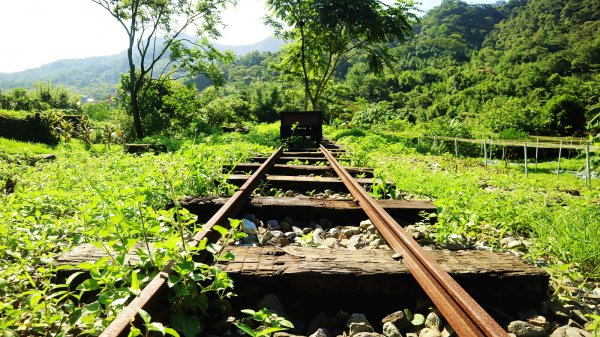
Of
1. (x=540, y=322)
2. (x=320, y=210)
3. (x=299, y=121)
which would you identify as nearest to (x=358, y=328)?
(x=540, y=322)

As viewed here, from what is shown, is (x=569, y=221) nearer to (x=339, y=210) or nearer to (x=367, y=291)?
(x=339, y=210)

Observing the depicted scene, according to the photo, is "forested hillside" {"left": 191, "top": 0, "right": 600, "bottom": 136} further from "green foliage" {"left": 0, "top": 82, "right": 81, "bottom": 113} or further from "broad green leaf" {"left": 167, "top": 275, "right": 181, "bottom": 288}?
"green foliage" {"left": 0, "top": 82, "right": 81, "bottom": 113}

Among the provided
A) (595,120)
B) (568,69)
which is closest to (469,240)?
(595,120)

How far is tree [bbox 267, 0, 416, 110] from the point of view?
17.2 m

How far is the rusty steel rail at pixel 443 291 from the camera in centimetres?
113

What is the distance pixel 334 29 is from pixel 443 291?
1790 centimetres

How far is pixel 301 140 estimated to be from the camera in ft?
32.1

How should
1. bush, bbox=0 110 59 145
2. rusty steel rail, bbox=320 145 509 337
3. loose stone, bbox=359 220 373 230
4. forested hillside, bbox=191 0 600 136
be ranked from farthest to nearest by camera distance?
forested hillside, bbox=191 0 600 136 < bush, bbox=0 110 59 145 < loose stone, bbox=359 220 373 230 < rusty steel rail, bbox=320 145 509 337

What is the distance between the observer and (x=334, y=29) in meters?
17.6

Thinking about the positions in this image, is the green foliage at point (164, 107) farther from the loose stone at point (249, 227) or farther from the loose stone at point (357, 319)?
the loose stone at point (357, 319)

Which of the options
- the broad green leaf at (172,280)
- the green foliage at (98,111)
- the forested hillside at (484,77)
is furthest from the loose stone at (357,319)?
the green foliage at (98,111)

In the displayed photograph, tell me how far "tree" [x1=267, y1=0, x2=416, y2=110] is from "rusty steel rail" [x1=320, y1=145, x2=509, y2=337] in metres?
17.0

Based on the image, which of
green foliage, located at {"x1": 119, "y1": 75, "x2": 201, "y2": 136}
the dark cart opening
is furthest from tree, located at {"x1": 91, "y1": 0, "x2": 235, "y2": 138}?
the dark cart opening

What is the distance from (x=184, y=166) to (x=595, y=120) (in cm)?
436
